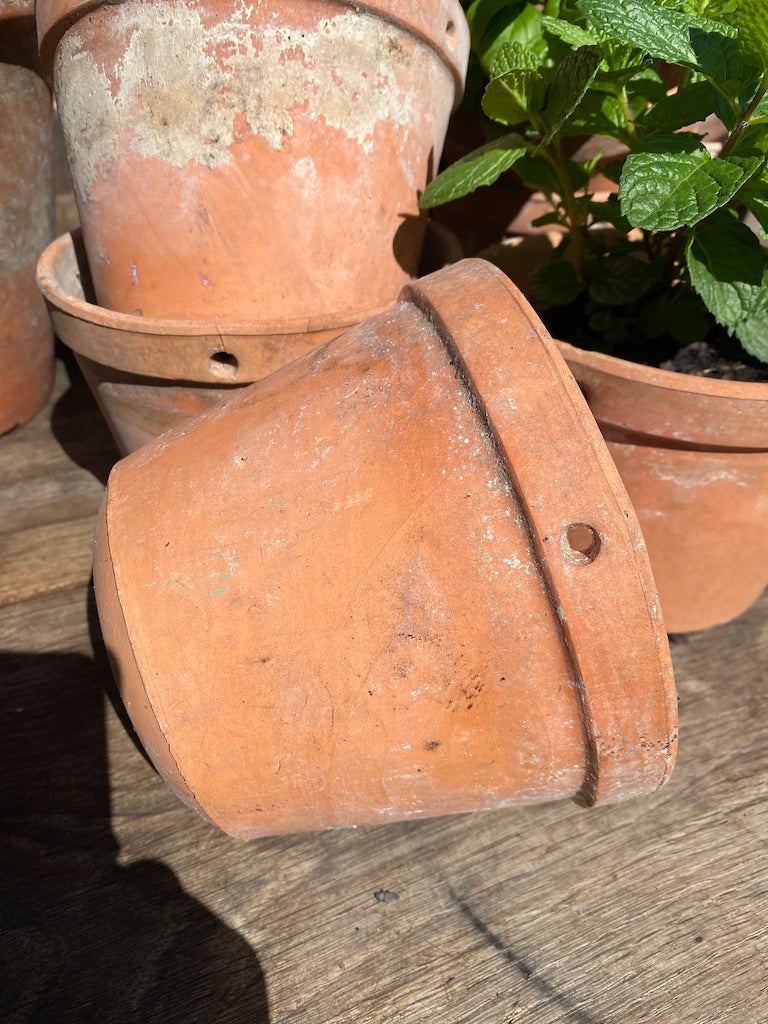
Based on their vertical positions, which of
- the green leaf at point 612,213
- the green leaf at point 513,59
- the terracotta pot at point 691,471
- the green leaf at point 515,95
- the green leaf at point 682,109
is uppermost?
the green leaf at point 513,59

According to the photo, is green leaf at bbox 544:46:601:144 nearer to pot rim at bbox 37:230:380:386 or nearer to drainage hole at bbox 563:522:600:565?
pot rim at bbox 37:230:380:386

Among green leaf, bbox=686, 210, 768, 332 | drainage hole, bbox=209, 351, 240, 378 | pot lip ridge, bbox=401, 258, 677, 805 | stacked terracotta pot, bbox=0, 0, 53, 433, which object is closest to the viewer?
pot lip ridge, bbox=401, 258, 677, 805

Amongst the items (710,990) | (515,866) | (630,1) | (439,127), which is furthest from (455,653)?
(439,127)

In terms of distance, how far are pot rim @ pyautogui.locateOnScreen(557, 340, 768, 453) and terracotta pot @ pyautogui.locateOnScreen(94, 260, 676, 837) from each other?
0.18 m

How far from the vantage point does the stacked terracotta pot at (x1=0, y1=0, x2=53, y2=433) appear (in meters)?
1.34

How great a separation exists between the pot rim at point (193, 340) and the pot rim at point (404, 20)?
330 mm

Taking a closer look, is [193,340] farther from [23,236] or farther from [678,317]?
[23,236]

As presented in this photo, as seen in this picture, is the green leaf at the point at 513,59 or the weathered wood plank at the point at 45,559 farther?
the weathered wood plank at the point at 45,559

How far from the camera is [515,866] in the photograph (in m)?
0.93

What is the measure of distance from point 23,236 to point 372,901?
4.41 feet

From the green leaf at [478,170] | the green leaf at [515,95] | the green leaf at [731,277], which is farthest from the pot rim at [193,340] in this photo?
the green leaf at [731,277]

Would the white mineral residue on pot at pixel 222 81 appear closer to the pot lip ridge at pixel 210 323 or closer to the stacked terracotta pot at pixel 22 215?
the pot lip ridge at pixel 210 323

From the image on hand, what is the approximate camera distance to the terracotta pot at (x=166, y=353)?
0.98 metres

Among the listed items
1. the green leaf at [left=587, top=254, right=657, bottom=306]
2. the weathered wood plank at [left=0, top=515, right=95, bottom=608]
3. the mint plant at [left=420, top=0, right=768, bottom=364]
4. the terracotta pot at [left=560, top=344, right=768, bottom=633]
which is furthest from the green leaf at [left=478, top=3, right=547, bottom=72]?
the weathered wood plank at [left=0, top=515, right=95, bottom=608]
